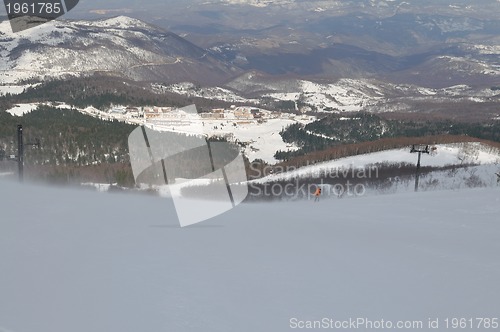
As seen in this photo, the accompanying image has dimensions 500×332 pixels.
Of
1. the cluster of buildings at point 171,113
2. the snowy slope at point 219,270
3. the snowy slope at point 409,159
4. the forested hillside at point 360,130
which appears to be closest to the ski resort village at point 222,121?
the cluster of buildings at point 171,113

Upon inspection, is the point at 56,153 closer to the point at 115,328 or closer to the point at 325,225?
the point at 325,225

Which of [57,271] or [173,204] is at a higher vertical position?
[57,271]

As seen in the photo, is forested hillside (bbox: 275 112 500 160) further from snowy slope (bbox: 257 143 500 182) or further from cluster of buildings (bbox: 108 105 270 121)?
snowy slope (bbox: 257 143 500 182)

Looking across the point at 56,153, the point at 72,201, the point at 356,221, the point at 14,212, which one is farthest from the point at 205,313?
the point at 56,153

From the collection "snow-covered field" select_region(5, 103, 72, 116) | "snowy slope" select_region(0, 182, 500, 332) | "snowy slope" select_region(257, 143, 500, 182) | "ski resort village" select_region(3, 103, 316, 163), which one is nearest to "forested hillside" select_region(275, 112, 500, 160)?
"ski resort village" select_region(3, 103, 316, 163)

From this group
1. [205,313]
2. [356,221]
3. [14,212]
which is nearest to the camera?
[205,313]

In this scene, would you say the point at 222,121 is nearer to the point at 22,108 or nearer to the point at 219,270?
the point at 22,108

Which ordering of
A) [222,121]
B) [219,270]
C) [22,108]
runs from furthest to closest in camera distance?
[222,121]
[22,108]
[219,270]

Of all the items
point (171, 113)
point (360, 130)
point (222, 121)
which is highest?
point (171, 113)

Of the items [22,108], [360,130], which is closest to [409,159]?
[360,130]
